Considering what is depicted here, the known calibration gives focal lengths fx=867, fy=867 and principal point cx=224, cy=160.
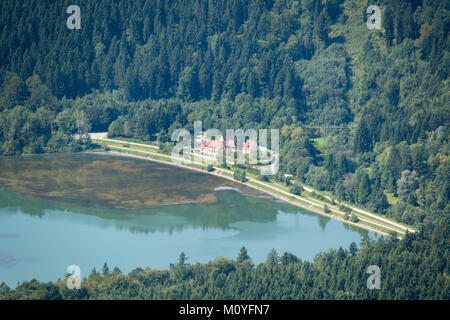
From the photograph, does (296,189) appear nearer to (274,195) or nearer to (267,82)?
→ (274,195)

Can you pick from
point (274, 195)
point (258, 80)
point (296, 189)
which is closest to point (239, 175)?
point (274, 195)

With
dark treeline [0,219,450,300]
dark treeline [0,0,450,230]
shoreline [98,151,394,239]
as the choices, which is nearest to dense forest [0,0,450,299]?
dark treeline [0,0,450,230]

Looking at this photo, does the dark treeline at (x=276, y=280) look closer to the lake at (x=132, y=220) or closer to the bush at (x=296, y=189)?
the lake at (x=132, y=220)

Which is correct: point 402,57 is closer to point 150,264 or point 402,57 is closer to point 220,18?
point 220,18

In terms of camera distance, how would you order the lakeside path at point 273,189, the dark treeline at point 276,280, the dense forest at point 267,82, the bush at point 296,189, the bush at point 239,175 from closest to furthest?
the dark treeline at point 276,280 → the lakeside path at point 273,189 → the bush at point 296,189 → the dense forest at point 267,82 → the bush at point 239,175

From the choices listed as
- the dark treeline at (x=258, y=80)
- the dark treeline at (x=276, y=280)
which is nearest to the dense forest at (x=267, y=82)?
the dark treeline at (x=258, y=80)

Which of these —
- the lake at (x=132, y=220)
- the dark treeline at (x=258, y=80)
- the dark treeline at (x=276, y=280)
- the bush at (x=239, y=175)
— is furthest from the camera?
the dark treeline at (x=258, y=80)
